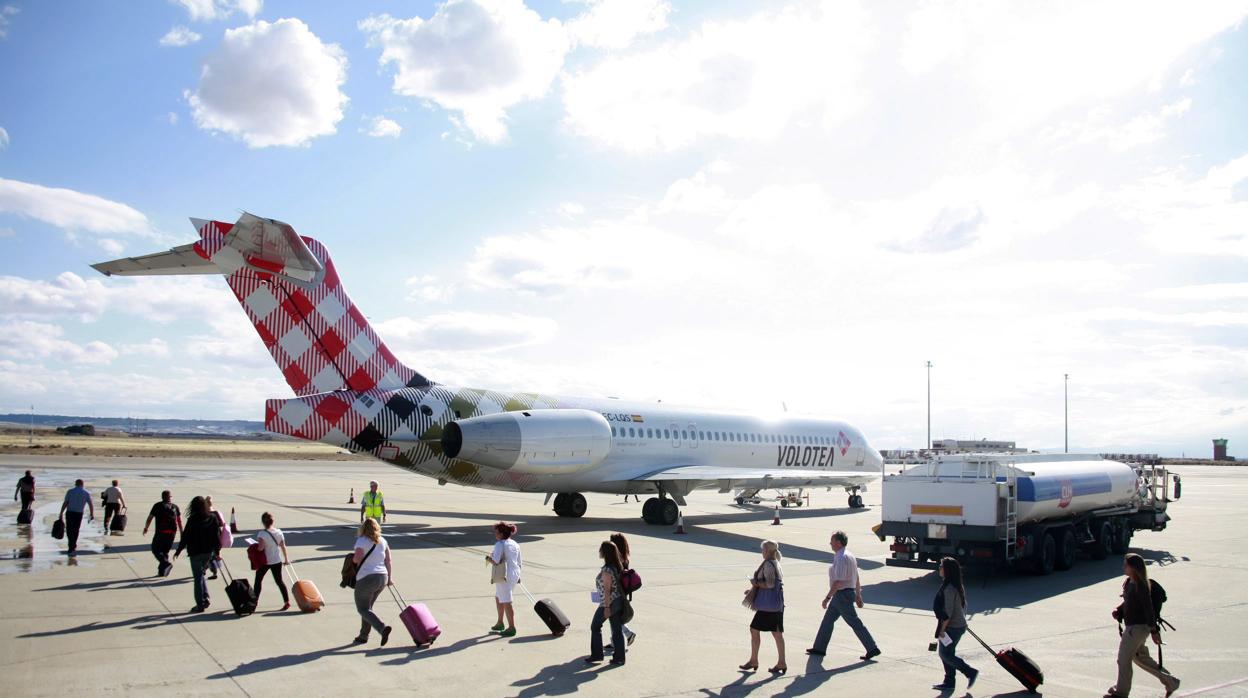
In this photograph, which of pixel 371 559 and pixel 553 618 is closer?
pixel 371 559

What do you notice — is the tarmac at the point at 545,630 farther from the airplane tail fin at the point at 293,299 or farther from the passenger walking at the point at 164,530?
the airplane tail fin at the point at 293,299

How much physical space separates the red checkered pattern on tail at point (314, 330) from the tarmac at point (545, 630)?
11.6ft

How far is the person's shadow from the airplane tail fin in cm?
1171

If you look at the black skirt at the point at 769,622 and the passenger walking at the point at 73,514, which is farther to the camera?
the passenger walking at the point at 73,514

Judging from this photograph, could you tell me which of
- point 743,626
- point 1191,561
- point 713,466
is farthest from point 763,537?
point 743,626

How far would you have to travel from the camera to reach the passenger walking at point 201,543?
11.1 meters

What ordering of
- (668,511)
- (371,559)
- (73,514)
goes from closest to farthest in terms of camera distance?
(371,559), (73,514), (668,511)

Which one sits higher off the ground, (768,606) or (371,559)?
(371,559)

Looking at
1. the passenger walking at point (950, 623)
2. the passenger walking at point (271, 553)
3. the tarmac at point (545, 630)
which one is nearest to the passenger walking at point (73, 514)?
the tarmac at point (545, 630)

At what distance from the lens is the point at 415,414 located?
22.3 metres

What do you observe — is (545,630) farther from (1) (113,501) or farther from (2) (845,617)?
(1) (113,501)

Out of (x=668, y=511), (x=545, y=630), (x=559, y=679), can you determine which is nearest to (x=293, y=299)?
(x=668, y=511)

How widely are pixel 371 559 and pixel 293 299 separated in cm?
1233

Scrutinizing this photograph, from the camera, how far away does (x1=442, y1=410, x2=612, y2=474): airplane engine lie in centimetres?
2181
